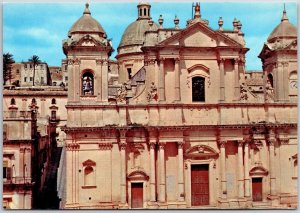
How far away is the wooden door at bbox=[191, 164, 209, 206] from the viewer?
67.8ft

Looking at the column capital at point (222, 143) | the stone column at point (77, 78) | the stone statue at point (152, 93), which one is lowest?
the column capital at point (222, 143)

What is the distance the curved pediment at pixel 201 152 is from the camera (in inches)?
813

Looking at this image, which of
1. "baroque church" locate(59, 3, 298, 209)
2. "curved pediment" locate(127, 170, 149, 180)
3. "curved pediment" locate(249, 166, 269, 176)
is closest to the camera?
A: "baroque church" locate(59, 3, 298, 209)

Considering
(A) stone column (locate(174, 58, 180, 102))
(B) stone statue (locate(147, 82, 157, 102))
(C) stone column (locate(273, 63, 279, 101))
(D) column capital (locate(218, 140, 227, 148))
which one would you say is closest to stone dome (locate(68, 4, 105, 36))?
(B) stone statue (locate(147, 82, 157, 102))

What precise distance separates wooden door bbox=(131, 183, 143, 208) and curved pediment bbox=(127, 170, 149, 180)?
283 mm

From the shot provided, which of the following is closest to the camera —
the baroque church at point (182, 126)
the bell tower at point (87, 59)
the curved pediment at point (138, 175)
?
the baroque church at point (182, 126)

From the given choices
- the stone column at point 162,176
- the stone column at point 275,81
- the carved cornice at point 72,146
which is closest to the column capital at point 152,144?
the stone column at point 162,176

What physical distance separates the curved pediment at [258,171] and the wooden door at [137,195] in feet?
15.4

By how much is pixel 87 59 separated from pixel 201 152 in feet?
19.6

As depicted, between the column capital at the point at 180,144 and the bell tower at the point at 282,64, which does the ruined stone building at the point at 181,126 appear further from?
the column capital at the point at 180,144

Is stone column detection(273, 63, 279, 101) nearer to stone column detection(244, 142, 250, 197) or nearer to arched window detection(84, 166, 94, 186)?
A: stone column detection(244, 142, 250, 197)

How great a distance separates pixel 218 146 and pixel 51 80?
2845 centimetres

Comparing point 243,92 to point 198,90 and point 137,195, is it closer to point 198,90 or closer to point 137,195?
point 198,90

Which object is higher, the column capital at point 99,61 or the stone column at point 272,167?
→ the column capital at point 99,61
